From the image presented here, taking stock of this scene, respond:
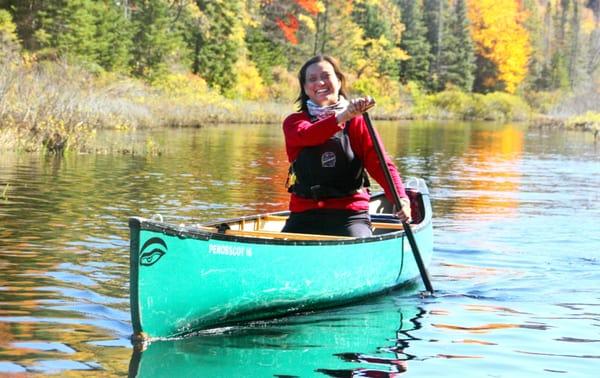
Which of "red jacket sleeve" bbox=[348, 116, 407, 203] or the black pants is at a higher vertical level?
"red jacket sleeve" bbox=[348, 116, 407, 203]

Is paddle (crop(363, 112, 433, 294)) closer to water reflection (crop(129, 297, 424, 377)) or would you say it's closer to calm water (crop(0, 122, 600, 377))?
calm water (crop(0, 122, 600, 377))

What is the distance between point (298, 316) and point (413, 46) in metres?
63.3

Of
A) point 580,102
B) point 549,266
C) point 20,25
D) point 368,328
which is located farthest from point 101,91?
point 580,102

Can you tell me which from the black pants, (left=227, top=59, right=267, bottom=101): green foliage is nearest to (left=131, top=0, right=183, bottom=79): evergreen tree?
(left=227, top=59, right=267, bottom=101): green foliage

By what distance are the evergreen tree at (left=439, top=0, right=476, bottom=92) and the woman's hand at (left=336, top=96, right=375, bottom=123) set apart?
64940 millimetres

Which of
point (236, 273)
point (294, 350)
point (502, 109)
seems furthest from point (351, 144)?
point (502, 109)

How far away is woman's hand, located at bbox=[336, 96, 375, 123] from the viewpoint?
7.12 meters

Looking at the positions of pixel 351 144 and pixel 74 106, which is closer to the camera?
pixel 351 144

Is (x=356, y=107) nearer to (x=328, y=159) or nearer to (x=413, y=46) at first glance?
(x=328, y=159)

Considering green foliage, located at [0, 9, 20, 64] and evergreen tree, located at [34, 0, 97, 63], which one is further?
evergreen tree, located at [34, 0, 97, 63]

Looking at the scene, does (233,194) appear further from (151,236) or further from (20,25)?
(20,25)

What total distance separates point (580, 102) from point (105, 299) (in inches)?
2048

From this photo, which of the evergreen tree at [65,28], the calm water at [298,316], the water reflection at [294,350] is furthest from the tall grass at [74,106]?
the water reflection at [294,350]

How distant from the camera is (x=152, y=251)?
6.33m
